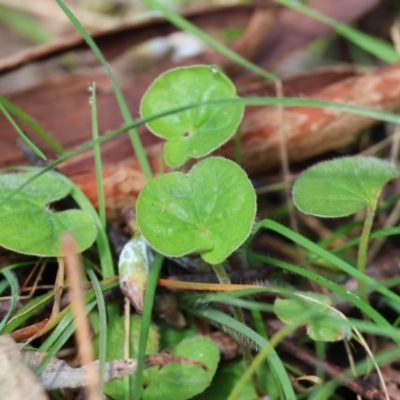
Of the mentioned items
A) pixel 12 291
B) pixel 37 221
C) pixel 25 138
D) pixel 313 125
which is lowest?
pixel 12 291

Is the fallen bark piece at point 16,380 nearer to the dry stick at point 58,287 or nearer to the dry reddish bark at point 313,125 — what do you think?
the dry stick at point 58,287

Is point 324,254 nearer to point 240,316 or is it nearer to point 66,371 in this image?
point 240,316

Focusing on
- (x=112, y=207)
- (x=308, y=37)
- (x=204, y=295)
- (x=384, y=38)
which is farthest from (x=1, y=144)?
(x=384, y=38)

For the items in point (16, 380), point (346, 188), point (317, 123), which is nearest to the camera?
point (16, 380)

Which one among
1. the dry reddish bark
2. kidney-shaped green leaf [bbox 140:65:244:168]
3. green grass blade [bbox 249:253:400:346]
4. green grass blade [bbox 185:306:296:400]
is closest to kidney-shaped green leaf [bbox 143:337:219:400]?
green grass blade [bbox 185:306:296:400]

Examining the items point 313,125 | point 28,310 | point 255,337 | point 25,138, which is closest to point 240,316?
point 255,337

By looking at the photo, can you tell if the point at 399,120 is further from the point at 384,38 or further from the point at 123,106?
the point at 384,38

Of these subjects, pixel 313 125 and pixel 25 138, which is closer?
pixel 25 138

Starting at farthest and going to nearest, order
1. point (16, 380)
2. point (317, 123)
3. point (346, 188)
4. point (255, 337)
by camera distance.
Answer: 1. point (317, 123)
2. point (346, 188)
3. point (255, 337)
4. point (16, 380)
